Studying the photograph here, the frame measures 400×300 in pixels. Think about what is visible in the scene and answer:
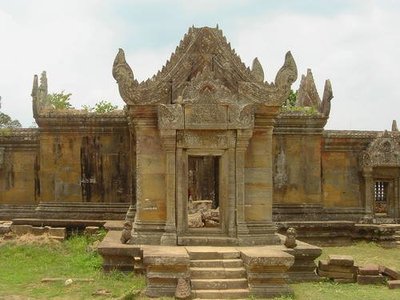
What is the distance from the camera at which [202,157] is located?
66.3 ft

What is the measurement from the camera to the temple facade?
38.8 feet

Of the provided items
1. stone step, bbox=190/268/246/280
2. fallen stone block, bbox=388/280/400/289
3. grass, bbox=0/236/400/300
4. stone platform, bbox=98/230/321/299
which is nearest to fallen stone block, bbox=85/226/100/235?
grass, bbox=0/236/400/300

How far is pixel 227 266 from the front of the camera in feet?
34.4

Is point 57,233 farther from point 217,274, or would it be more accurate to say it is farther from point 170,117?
point 217,274

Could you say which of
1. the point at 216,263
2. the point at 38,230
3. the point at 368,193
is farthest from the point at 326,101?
the point at 216,263

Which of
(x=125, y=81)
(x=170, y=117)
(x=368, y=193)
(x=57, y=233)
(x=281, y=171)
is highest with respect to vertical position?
(x=125, y=81)

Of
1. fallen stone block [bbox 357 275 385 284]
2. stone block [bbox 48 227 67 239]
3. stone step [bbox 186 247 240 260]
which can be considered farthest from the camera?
stone block [bbox 48 227 67 239]

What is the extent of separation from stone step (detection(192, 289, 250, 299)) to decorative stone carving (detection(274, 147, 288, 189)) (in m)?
9.65

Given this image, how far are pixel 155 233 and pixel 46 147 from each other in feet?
27.2

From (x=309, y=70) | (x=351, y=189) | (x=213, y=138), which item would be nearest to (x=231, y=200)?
(x=213, y=138)

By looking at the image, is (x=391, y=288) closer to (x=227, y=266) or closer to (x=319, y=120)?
(x=227, y=266)

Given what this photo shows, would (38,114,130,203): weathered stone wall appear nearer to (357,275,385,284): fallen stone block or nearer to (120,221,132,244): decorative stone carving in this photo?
(120,221,132,244): decorative stone carving

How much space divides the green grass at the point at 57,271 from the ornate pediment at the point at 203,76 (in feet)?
11.3

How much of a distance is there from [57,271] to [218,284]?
3.84 m
